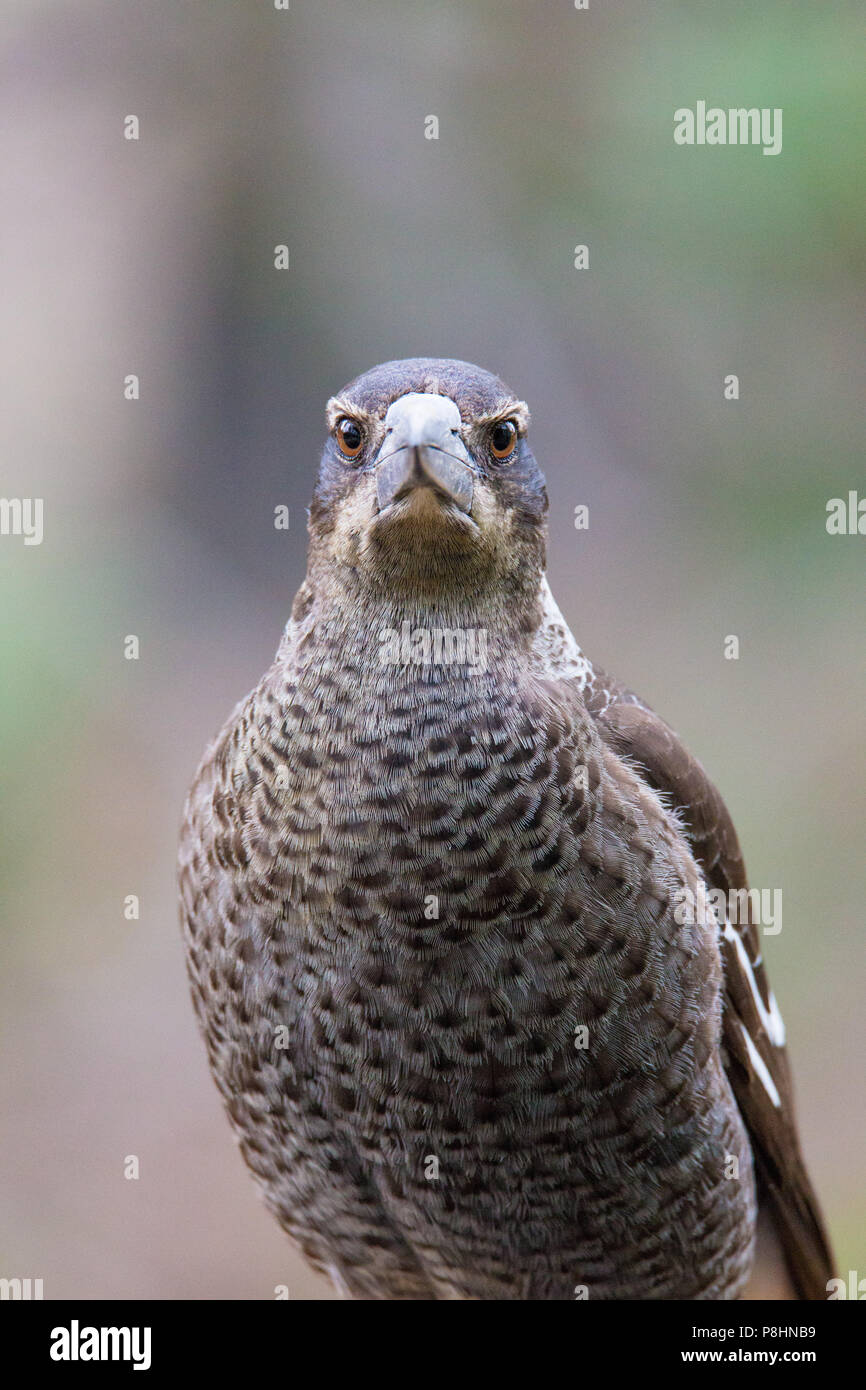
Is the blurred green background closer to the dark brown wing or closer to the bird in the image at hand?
the dark brown wing

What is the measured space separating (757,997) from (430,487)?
112 cm

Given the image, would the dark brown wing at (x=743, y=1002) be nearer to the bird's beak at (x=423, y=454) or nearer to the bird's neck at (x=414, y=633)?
the bird's neck at (x=414, y=633)

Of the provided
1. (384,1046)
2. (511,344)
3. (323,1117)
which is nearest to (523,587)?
(384,1046)

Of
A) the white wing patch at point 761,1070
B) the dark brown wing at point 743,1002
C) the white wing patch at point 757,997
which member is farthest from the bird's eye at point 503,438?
the white wing patch at point 761,1070

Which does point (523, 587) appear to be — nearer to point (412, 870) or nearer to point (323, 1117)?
point (412, 870)

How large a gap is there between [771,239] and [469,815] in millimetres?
1832

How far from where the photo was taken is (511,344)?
4012 millimetres

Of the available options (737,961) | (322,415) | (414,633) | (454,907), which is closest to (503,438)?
(414,633)

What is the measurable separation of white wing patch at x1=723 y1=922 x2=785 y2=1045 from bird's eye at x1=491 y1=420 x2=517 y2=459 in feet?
2.80

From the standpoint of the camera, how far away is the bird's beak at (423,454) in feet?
5.51

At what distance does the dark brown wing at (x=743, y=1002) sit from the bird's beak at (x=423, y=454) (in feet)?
1.45

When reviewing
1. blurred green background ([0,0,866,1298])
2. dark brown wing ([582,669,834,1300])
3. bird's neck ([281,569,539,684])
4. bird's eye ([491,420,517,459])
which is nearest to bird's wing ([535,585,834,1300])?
dark brown wing ([582,669,834,1300])

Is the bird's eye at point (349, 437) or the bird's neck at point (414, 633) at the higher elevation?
the bird's eye at point (349, 437)

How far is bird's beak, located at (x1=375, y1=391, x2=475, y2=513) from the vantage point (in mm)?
1679
